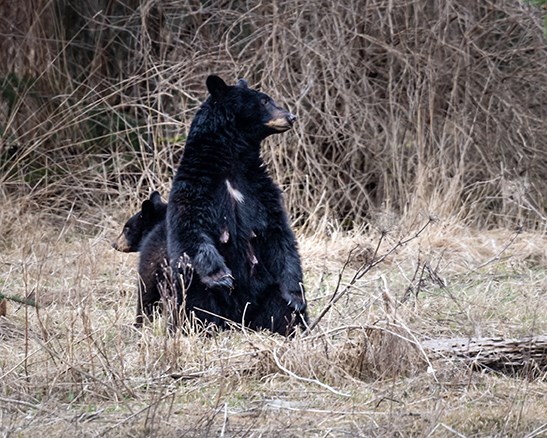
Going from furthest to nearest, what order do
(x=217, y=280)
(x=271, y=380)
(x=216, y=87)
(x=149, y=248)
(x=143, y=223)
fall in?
1. (x=143, y=223)
2. (x=149, y=248)
3. (x=216, y=87)
4. (x=217, y=280)
5. (x=271, y=380)

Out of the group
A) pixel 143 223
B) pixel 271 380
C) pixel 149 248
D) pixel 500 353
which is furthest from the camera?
pixel 143 223

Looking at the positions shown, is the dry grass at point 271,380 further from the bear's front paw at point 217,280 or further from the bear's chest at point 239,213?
the bear's chest at point 239,213

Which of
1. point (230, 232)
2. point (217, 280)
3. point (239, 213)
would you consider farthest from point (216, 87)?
point (217, 280)

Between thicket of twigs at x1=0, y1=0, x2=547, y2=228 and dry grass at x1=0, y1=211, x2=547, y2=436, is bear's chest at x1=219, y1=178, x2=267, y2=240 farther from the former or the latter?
thicket of twigs at x1=0, y1=0, x2=547, y2=228

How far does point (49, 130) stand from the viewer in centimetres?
1264

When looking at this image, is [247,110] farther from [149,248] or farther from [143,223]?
[143,223]

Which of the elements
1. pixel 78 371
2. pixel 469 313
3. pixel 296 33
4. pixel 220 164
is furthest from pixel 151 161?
pixel 78 371

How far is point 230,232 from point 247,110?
0.91 m

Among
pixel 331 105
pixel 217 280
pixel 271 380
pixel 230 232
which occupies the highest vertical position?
pixel 331 105

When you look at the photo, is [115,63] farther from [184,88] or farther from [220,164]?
[220,164]

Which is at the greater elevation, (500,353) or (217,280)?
(217,280)

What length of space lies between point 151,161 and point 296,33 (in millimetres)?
2117

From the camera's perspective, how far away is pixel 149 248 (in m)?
7.69

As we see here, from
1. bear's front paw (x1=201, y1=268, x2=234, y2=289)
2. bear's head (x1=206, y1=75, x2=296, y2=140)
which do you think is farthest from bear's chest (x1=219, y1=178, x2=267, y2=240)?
bear's head (x1=206, y1=75, x2=296, y2=140)
